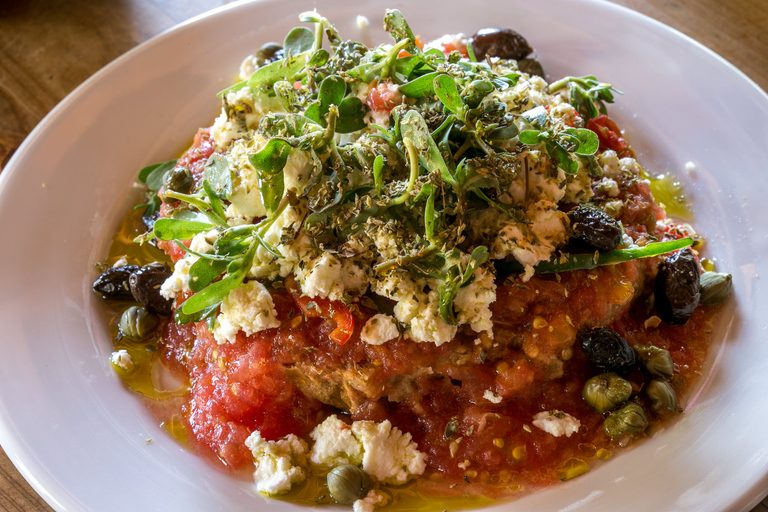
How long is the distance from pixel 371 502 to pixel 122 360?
1.69m

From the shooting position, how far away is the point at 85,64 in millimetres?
5168

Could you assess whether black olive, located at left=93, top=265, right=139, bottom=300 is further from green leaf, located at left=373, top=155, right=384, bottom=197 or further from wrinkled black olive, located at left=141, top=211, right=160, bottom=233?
green leaf, located at left=373, top=155, right=384, bottom=197

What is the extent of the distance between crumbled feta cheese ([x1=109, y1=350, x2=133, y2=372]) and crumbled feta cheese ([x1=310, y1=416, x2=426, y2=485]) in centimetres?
125

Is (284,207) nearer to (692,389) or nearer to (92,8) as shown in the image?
(692,389)

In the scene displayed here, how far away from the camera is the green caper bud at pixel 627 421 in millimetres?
3133

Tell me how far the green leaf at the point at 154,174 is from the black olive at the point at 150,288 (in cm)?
77

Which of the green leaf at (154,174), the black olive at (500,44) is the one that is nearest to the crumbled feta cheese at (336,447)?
the green leaf at (154,174)

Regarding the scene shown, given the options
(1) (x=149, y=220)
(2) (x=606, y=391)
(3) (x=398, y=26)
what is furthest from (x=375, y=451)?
(3) (x=398, y=26)

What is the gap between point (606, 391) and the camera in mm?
3238

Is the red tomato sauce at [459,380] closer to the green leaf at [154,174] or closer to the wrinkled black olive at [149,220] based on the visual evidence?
the wrinkled black olive at [149,220]

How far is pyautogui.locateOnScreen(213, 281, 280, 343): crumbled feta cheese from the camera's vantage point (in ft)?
10.2

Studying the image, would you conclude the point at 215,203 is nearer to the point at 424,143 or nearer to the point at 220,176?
the point at 220,176

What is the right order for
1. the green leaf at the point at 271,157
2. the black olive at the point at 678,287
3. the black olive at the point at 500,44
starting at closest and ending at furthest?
the green leaf at the point at 271,157
the black olive at the point at 678,287
the black olive at the point at 500,44

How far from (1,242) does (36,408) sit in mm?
1141
